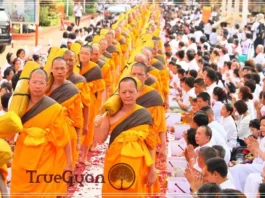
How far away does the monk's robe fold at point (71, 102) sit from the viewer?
23.6ft

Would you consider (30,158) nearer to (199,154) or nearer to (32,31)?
(199,154)

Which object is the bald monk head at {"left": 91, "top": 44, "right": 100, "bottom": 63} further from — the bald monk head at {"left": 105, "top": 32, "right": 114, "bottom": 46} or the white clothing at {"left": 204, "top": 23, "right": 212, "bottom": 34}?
the white clothing at {"left": 204, "top": 23, "right": 212, "bottom": 34}

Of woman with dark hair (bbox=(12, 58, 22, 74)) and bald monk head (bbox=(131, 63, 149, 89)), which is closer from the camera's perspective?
bald monk head (bbox=(131, 63, 149, 89))

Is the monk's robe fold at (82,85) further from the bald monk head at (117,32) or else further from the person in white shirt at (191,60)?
the bald monk head at (117,32)

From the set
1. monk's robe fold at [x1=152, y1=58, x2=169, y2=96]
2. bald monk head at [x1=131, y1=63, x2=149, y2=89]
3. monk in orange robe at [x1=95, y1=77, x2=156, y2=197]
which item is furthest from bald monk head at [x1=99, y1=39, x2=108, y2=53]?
monk in orange robe at [x1=95, y1=77, x2=156, y2=197]

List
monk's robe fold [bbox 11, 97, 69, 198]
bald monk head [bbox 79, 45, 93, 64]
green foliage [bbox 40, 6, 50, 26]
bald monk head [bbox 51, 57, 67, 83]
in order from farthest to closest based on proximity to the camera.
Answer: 1. green foliage [bbox 40, 6, 50, 26]
2. bald monk head [bbox 79, 45, 93, 64]
3. bald monk head [bbox 51, 57, 67, 83]
4. monk's robe fold [bbox 11, 97, 69, 198]

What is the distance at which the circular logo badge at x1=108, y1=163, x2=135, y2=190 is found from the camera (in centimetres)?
612

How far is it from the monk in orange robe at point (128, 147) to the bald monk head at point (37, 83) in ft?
1.92

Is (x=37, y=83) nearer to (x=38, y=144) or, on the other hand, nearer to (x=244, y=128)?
(x=38, y=144)

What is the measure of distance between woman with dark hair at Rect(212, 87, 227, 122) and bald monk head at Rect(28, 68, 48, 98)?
374cm

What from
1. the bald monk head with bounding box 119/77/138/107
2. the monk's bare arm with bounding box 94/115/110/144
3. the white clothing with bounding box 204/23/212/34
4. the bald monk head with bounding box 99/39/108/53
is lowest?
the monk's bare arm with bounding box 94/115/110/144

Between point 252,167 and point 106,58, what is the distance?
4975mm

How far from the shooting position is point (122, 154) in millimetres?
6109

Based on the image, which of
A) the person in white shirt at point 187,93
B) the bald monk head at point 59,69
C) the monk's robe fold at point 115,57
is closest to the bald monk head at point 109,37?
the monk's robe fold at point 115,57
